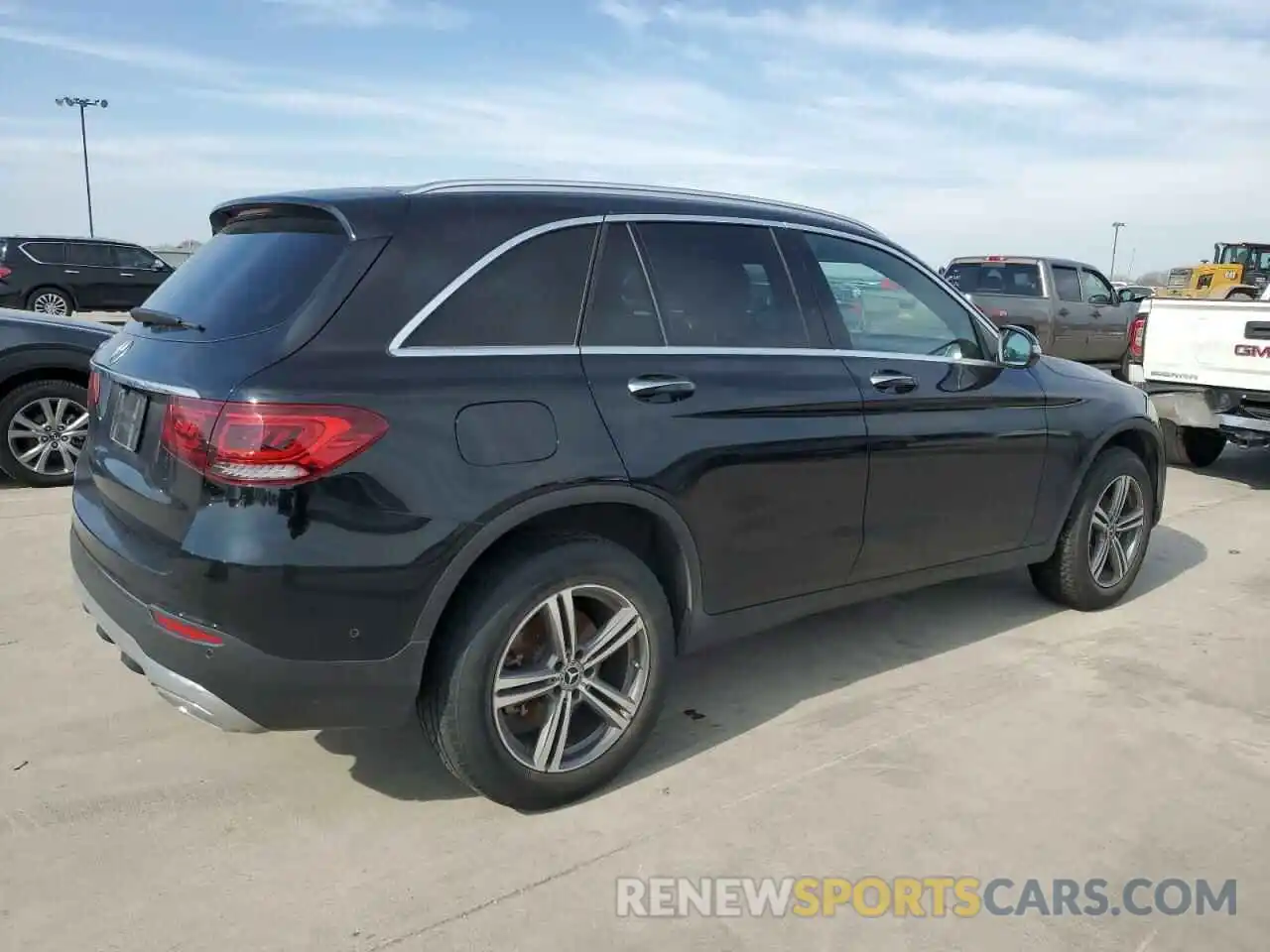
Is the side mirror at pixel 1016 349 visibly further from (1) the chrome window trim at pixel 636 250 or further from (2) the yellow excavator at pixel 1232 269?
(2) the yellow excavator at pixel 1232 269

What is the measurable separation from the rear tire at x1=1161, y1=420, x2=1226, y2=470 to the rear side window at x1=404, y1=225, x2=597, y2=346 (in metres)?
7.14

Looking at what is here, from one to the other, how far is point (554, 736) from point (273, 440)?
1.18 meters

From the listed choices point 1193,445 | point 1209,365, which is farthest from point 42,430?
point 1193,445

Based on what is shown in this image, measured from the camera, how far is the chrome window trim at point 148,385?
259cm

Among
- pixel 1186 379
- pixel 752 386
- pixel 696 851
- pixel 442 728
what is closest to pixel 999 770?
pixel 696 851

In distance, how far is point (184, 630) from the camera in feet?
8.39

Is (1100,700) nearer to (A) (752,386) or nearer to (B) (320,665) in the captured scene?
(A) (752,386)

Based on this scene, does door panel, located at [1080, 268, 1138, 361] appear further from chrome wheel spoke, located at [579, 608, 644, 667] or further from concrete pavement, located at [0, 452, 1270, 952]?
chrome wheel spoke, located at [579, 608, 644, 667]

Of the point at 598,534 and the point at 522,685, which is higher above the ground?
the point at 598,534

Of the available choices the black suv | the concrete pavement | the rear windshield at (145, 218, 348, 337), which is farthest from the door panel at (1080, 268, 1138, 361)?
the rear windshield at (145, 218, 348, 337)

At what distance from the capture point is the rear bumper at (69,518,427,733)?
99.5 inches

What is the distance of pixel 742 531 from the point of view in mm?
3322

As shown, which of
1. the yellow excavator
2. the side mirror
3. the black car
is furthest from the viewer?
the yellow excavator

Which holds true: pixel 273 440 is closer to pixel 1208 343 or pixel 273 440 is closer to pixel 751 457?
pixel 751 457
